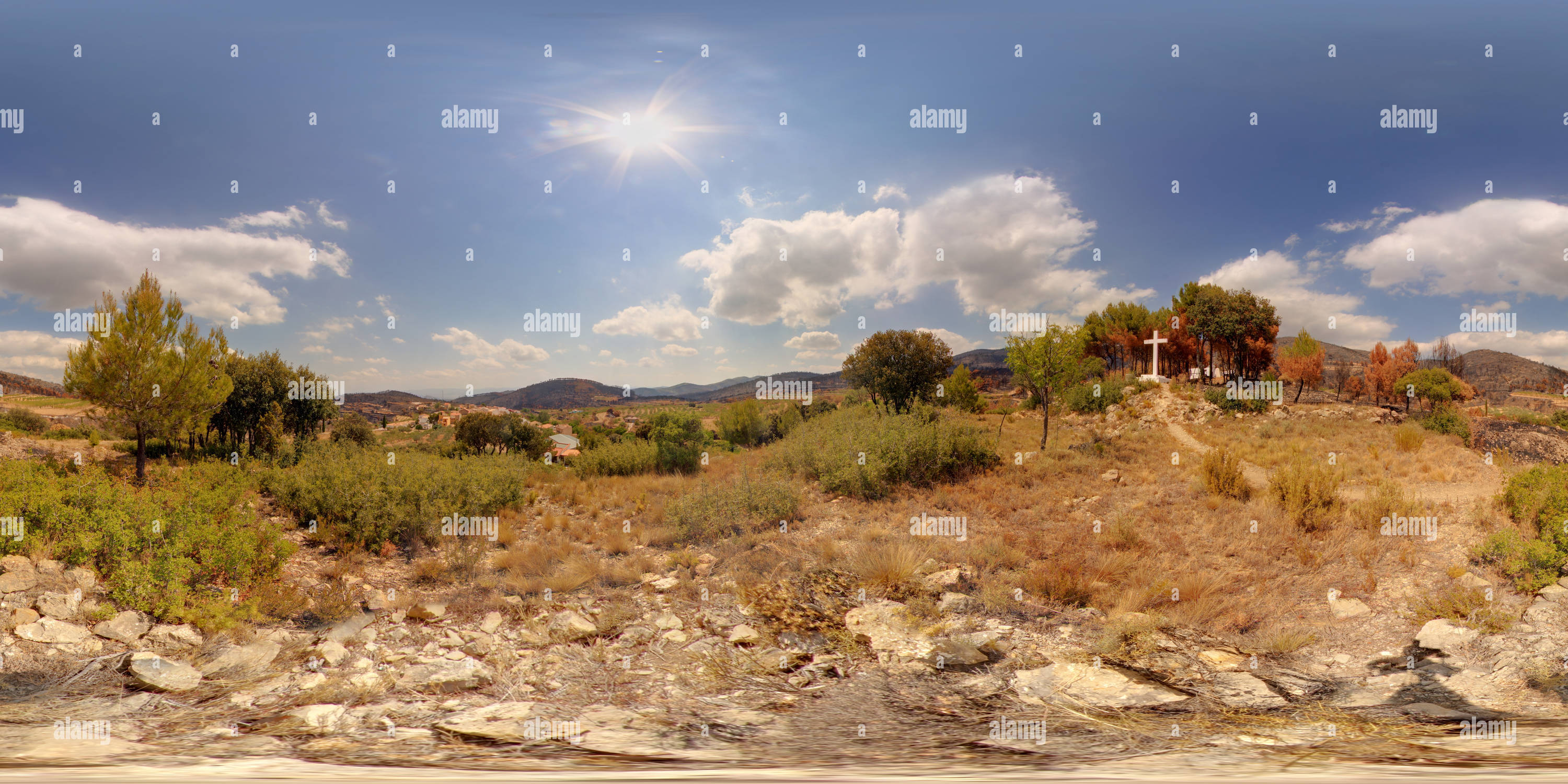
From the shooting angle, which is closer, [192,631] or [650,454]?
[192,631]

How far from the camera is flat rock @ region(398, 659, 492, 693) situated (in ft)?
13.6

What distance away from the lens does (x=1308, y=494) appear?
8812 mm

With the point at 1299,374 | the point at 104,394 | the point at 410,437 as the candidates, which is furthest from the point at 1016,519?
the point at 1299,374

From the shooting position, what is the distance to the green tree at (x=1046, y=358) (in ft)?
59.9

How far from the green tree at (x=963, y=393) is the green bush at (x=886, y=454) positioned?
64.1ft

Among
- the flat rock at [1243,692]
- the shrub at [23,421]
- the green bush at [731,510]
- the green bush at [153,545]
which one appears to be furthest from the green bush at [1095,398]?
the shrub at [23,421]

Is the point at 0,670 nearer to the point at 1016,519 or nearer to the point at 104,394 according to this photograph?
the point at 1016,519

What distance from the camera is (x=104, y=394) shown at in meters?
13.8

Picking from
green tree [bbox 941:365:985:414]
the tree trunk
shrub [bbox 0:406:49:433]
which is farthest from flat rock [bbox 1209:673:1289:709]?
shrub [bbox 0:406:49:433]

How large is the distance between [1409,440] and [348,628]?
975 inches

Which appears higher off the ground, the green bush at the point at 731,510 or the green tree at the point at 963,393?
the green tree at the point at 963,393

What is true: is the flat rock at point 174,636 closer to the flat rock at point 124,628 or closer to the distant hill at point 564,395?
the flat rock at point 124,628

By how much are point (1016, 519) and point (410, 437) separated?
81.6 feet

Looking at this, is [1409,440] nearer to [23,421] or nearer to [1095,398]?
[1095,398]
